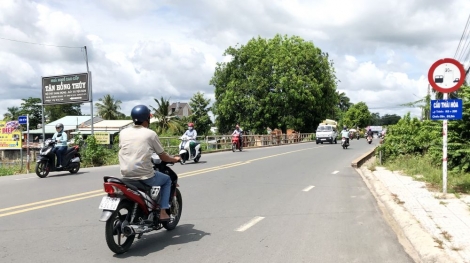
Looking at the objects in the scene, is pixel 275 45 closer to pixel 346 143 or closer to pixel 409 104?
pixel 346 143

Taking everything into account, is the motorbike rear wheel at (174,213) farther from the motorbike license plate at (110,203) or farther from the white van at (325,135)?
the white van at (325,135)

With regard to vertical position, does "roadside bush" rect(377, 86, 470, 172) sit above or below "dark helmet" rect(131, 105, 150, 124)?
below

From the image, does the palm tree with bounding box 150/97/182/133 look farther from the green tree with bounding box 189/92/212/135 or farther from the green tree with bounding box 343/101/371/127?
the green tree with bounding box 343/101/371/127

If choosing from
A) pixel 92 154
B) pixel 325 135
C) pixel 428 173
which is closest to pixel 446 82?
pixel 428 173

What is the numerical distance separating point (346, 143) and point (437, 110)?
22.1 m

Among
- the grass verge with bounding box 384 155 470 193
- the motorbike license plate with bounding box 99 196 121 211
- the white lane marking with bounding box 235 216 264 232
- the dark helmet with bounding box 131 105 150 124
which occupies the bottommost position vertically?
the white lane marking with bounding box 235 216 264 232

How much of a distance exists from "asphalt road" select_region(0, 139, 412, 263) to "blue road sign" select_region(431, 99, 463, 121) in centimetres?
235

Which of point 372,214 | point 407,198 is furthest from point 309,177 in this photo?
point 372,214

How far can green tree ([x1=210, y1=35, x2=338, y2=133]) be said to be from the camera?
49.4m

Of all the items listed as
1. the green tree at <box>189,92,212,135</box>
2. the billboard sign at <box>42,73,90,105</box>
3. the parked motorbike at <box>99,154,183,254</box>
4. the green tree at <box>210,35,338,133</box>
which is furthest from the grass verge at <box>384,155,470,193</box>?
the green tree at <box>189,92,212,135</box>

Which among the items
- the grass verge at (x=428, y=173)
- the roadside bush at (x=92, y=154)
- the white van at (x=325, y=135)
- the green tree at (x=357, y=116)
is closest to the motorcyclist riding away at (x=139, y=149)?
the grass verge at (x=428, y=173)

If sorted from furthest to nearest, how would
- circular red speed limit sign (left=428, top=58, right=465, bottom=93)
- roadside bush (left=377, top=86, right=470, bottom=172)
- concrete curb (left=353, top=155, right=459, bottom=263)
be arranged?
roadside bush (left=377, top=86, right=470, bottom=172), circular red speed limit sign (left=428, top=58, right=465, bottom=93), concrete curb (left=353, top=155, right=459, bottom=263)

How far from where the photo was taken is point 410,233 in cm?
602

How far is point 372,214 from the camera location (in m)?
7.67
